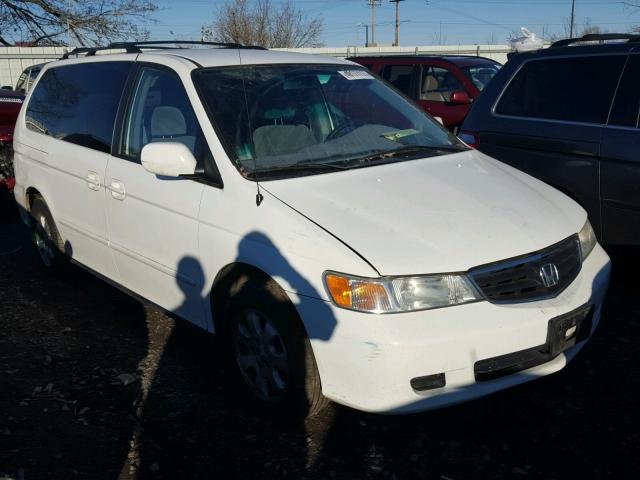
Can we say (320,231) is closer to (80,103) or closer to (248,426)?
(248,426)

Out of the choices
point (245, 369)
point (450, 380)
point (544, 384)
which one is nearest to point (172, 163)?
point (245, 369)

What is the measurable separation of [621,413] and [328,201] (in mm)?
1765

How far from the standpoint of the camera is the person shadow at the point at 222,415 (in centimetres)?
289

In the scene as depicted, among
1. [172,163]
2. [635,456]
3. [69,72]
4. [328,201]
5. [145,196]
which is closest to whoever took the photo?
[635,456]

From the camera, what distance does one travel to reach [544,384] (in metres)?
3.56

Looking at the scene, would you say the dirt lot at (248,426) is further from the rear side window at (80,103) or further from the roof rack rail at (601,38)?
the roof rack rail at (601,38)

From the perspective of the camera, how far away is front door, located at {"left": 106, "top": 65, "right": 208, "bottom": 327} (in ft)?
11.6

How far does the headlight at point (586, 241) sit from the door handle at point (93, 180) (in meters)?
2.87

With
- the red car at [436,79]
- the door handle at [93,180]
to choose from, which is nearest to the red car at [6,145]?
the door handle at [93,180]

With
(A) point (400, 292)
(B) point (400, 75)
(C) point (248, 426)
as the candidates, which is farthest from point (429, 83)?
(A) point (400, 292)

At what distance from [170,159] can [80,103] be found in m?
1.78

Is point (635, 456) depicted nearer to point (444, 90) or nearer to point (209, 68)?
point (209, 68)

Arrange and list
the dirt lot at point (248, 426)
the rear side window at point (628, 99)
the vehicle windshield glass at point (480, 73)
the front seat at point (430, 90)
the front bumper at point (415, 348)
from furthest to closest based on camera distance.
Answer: the vehicle windshield glass at point (480, 73) < the front seat at point (430, 90) < the rear side window at point (628, 99) < the dirt lot at point (248, 426) < the front bumper at point (415, 348)

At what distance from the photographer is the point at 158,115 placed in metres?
3.98
